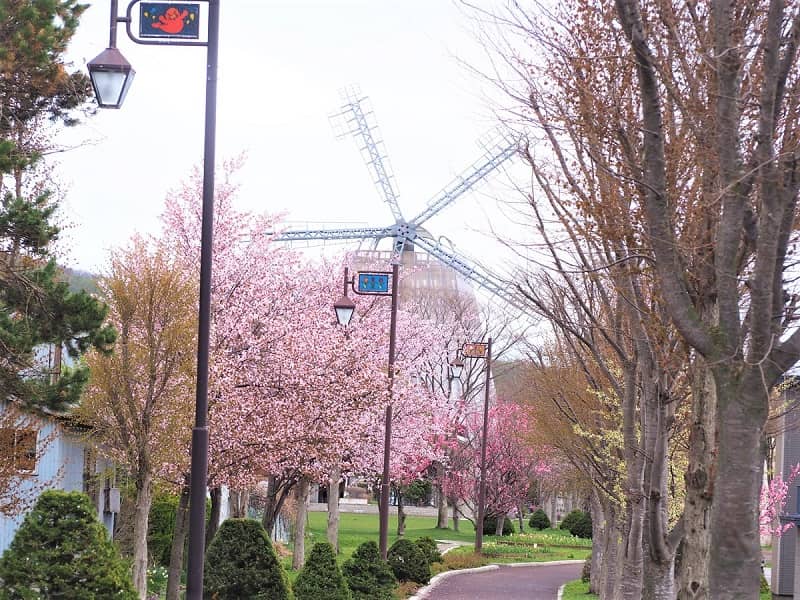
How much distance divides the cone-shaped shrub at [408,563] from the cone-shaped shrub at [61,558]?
53.7 feet

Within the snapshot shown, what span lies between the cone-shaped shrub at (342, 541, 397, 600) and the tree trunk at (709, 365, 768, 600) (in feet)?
47.4

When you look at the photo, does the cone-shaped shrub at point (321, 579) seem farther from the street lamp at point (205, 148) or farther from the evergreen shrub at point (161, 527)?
the street lamp at point (205, 148)

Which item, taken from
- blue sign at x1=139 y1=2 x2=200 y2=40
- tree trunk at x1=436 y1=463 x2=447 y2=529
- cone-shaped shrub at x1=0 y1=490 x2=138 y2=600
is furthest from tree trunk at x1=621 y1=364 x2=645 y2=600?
tree trunk at x1=436 y1=463 x2=447 y2=529

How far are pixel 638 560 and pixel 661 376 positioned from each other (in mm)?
2076

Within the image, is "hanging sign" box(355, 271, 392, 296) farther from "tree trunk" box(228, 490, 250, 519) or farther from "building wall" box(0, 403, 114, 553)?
"tree trunk" box(228, 490, 250, 519)

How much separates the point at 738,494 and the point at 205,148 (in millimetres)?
5973

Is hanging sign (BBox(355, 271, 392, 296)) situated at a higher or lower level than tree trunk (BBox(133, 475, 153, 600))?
higher

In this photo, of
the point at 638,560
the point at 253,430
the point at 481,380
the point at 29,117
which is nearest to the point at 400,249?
the point at 481,380

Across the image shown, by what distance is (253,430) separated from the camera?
21.0 meters

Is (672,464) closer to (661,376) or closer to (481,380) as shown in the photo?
(661,376)

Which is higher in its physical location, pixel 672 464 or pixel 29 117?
pixel 29 117

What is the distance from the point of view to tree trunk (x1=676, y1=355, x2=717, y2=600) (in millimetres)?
8891

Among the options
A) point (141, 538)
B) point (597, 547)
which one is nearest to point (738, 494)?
point (141, 538)

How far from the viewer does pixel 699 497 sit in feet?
29.2
